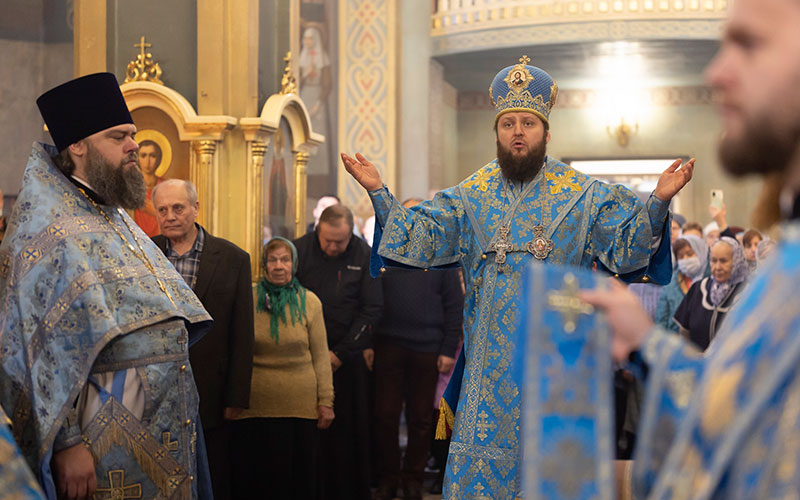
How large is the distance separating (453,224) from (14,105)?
296 centimetres

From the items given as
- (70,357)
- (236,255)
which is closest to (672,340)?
(70,357)

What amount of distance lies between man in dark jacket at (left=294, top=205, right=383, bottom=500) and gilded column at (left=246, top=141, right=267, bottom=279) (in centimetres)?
36

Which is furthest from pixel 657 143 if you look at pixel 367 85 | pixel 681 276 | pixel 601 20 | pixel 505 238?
pixel 505 238

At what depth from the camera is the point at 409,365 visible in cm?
649

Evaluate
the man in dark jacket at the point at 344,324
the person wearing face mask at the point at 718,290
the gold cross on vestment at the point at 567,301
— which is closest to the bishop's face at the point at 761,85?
the gold cross on vestment at the point at 567,301

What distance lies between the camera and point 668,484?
1479 mm

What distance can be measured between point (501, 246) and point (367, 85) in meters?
9.33

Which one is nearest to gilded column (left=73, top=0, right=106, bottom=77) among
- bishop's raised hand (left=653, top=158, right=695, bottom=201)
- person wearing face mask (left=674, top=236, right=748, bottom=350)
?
bishop's raised hand (left=653, top=158, right=695, bottom=201)

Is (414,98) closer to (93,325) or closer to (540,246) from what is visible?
(540,246)

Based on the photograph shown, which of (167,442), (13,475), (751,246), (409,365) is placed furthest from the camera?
(751,246)

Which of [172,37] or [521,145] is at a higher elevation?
[172,37]

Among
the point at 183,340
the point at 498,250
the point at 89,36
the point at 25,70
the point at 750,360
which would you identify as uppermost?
the point at 89,36

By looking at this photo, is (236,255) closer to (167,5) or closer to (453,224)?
(453,224)

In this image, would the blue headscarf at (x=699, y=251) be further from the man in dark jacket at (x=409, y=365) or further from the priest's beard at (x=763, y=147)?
the priest's beard at (x=763, y=147)
